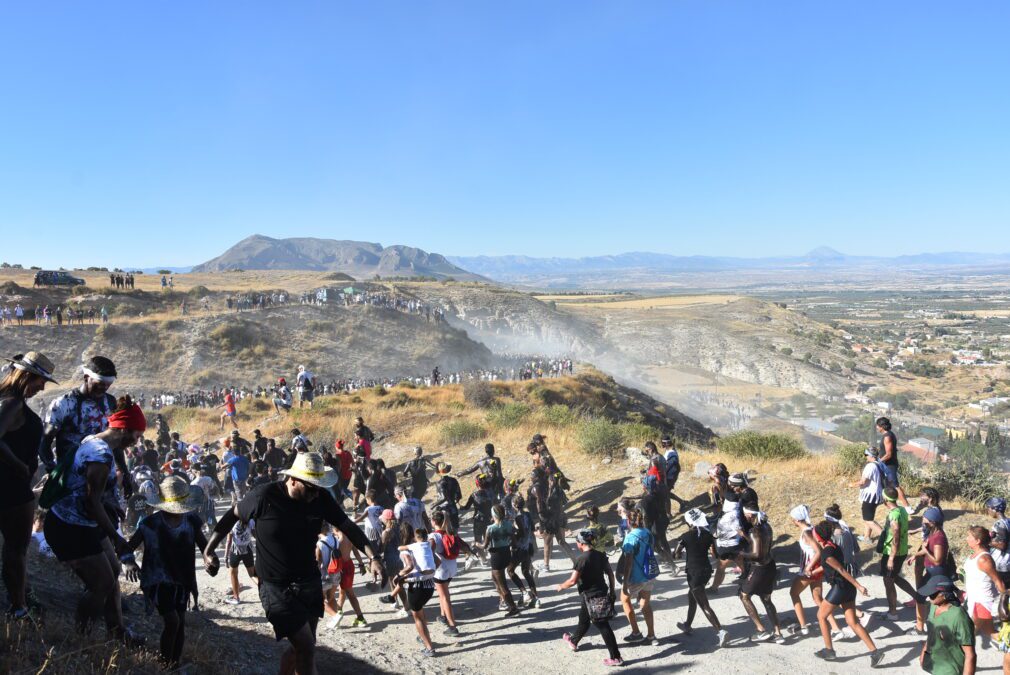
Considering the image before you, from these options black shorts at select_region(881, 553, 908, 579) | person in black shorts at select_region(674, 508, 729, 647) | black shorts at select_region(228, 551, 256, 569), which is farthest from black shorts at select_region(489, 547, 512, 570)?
black shorts at select_region(881, 553, 908, 579)

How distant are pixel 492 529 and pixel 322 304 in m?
46.5

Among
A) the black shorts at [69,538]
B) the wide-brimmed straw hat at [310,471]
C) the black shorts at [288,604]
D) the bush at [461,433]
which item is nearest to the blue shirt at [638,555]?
the black shorts at [288,604]

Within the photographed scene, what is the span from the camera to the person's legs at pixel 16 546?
404cm

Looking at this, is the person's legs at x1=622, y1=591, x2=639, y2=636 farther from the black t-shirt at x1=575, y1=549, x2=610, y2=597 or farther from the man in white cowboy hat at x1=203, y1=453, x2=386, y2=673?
the man in white cowboy hat at x1=203, y1=453, x2=386, y2=673

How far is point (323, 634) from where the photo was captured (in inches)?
265

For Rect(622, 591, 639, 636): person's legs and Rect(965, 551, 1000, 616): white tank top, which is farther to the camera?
Rect(622, 591, 639, 636): person's legs

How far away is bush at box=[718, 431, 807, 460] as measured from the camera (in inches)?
518

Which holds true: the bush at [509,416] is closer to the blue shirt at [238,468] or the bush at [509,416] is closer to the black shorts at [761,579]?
the blue shirt at [238,468]

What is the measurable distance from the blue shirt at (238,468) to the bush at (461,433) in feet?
20.6

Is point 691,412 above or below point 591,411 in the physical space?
below

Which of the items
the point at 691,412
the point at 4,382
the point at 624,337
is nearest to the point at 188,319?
the point at 691,412

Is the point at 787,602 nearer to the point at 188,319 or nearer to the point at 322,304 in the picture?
the point at 188,319

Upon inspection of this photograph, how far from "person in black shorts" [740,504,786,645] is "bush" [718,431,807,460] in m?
6.71

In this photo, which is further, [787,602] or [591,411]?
[591,411]
